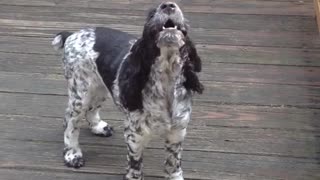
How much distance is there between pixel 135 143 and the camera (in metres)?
3.05

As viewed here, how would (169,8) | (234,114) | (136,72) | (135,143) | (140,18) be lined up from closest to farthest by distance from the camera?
1. (169,8)
2. (136,72)
3. (135,143)
4. (234,114)
5. (140,18)

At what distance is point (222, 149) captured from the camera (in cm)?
352

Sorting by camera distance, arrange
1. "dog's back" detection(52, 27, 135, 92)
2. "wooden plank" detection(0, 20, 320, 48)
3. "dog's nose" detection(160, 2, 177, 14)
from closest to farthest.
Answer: "dog's nose" detection(160, 2, 177, 14), "dog's back" detection(52, 27, 135, 92), "wooden plank" detection(0, 20, 320, 48)

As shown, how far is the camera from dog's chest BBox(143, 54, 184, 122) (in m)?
2.81

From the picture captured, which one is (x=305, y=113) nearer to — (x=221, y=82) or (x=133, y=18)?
(x=221, y=82)

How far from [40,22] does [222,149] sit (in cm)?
206

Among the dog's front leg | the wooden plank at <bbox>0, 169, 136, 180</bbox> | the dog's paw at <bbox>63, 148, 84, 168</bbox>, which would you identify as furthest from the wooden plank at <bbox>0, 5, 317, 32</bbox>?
the dog's front leg

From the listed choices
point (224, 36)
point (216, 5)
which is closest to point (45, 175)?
point (224, 36)

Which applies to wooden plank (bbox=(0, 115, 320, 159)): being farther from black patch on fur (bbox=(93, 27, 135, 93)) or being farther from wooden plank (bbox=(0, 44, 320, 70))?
wooden plank (bbox=(0, 44, 320, 70))

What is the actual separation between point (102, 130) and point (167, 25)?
1.15 metres

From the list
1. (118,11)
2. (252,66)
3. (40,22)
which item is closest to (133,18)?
(118,11)

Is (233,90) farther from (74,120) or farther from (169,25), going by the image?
(169,25)

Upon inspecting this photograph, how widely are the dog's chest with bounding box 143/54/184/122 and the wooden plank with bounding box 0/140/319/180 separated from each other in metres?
0.53

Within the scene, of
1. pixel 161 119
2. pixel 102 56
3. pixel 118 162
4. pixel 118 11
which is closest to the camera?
pixel 161 119
